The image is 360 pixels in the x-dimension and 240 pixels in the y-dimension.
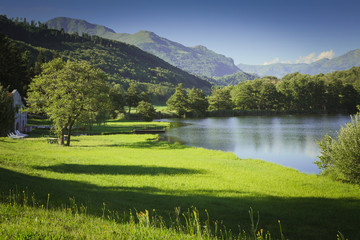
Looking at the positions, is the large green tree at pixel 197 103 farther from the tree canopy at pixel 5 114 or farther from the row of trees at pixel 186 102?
the tree canopy at pixel 5 114

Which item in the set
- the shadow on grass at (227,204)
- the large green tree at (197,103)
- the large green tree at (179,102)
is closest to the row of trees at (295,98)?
the large green tree at (197,103)

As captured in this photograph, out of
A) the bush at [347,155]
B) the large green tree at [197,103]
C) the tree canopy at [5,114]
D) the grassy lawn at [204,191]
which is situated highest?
the large green tree at [197,103]

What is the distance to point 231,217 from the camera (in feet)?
37.3

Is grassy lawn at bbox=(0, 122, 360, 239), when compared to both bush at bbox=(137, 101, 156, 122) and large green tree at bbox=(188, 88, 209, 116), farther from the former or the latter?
large green tree at bbox=(188, 88, 209, 116)

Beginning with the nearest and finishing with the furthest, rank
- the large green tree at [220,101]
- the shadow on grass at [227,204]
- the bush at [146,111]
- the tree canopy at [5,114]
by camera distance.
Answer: the shadow on grass at [227,204] → the tree canopy at [5,114] → the bush at [146,111] → the large green tree at [220,101]

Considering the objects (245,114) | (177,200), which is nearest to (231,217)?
(177,200)

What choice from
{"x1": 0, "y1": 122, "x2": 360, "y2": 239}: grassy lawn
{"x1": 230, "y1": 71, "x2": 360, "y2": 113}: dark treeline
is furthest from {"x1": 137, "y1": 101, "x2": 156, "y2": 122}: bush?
{"x1": 0, "y1": 122, "x2": 360, "y2": 239}: grassy lawn

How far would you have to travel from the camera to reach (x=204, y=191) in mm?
15688

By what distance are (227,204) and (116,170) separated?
10701 mm

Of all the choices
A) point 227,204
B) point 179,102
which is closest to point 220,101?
point 179,102

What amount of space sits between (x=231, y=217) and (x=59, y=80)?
31.8 m

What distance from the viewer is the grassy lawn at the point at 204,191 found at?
35.7 feet

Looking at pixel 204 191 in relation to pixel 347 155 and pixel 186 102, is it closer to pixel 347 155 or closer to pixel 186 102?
pixel 347 155

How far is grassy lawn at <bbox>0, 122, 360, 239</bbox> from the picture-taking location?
1087 cm
